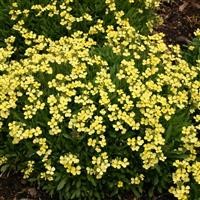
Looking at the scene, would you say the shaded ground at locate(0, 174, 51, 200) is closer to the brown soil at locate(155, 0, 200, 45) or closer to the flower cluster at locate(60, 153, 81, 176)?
the flower cluster at locate(60, 153, 81, 176)

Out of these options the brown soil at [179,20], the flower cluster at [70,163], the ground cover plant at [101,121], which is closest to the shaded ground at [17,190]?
the ground cover plant at [101,121]

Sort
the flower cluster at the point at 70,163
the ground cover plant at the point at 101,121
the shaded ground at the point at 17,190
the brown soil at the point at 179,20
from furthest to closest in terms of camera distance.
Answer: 1. the brown soil at the point at 179,20
2. the shaded ground at the point at 17,190
3. the ground cover plant at the point at 101,121
4. the flower cluster at the point at 70,163

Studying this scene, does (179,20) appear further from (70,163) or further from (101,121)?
(70,163)

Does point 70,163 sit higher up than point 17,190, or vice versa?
point 70,163

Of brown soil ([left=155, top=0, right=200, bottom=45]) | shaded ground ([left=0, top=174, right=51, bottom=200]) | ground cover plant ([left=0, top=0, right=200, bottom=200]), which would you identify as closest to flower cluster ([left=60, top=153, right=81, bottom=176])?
ground cover plant ([left=0, top=0, right=200, bottom=200])

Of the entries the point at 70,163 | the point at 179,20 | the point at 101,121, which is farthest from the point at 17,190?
the point at 179,20

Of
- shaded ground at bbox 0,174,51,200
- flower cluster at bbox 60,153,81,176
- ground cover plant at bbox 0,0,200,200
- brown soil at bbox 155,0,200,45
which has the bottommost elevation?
shaded ground at bbox 0,174,51,200

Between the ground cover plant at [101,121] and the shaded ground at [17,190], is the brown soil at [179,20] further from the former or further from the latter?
the shaded ground at [17,190]

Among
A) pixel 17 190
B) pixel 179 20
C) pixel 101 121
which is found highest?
pixel 179 20
